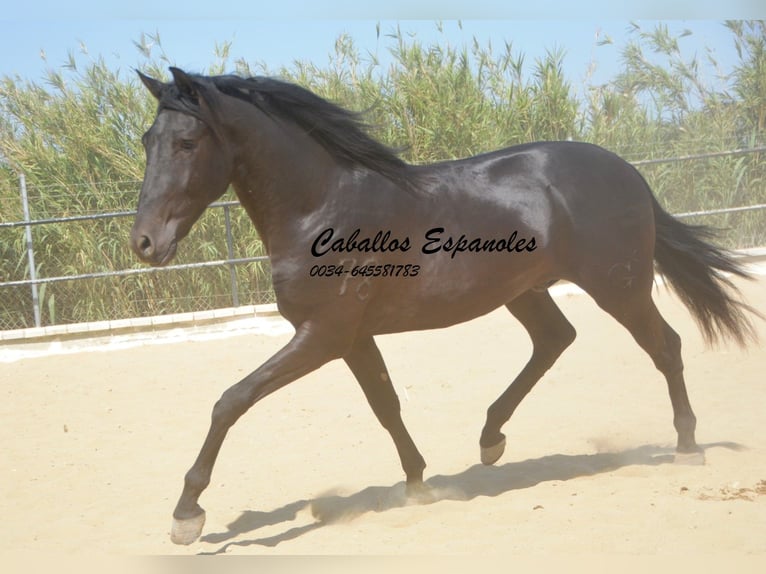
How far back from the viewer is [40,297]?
9844 mm

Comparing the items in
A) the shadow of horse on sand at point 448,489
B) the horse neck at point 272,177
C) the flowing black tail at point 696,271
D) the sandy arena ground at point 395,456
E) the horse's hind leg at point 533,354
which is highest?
the horse neck at point 272,177

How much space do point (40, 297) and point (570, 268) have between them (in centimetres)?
708

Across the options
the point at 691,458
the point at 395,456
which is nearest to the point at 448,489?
the point at 395,456

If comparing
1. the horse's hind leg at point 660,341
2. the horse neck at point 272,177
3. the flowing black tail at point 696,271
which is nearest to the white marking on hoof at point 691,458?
the horse's hind leg at point 660,341

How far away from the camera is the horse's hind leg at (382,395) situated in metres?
4.26

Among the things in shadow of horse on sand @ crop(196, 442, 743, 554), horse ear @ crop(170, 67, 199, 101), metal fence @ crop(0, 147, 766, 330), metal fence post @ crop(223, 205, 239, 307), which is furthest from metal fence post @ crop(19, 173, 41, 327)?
horse ear @ crop(170, 67, 199, 101)

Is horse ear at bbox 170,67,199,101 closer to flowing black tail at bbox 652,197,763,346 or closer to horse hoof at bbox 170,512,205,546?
horse hoof at bbox 170,512,205,546

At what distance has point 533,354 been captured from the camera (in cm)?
495

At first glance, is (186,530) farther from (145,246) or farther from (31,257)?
(31,257)

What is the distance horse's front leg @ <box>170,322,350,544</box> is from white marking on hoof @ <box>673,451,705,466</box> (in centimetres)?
206

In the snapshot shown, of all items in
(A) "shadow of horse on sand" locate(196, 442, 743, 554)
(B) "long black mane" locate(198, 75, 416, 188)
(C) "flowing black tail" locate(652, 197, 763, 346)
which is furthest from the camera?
(C) "flowing black tail" locate(652, 197, 763, 346)

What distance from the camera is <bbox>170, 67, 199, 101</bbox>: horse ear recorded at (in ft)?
12.2

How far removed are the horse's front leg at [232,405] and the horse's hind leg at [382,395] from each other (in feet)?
1.23

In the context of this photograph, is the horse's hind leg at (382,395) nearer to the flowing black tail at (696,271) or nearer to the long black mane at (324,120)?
the long black mane at (324,120)
